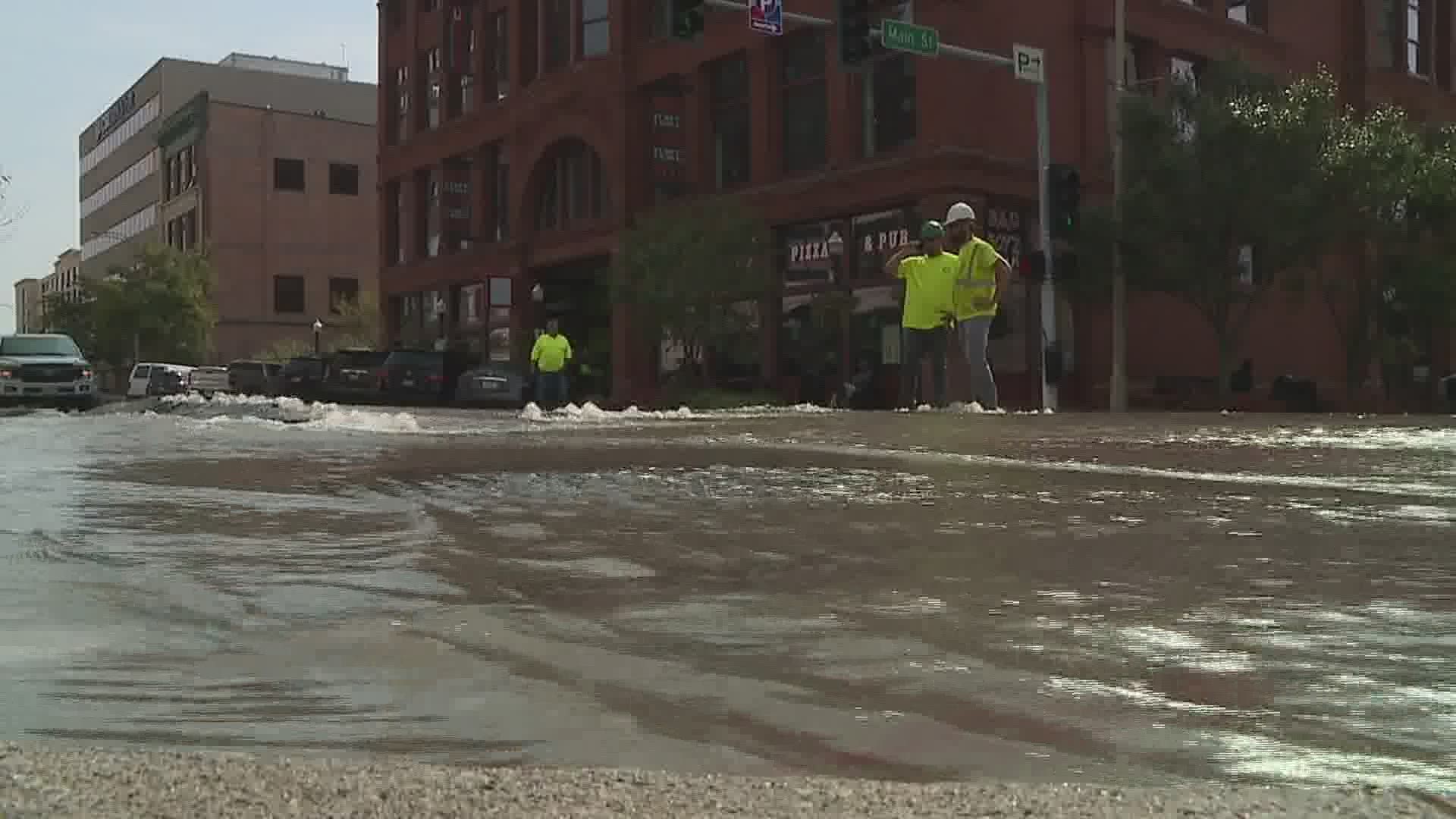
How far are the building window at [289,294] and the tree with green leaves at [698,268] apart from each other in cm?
5437

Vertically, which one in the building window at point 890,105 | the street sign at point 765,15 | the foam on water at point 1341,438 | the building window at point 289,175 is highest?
the building window at point 289,175

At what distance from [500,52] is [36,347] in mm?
19942

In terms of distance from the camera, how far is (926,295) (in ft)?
45.1

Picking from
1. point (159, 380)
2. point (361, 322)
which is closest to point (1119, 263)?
point (159, 380)

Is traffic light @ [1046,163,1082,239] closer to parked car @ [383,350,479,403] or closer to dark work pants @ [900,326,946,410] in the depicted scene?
dark work pants @ [900,326,946,410]

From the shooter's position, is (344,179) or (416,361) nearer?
(416,361)

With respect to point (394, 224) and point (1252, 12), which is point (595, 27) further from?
point (1252, 12)

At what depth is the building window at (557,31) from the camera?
136ft

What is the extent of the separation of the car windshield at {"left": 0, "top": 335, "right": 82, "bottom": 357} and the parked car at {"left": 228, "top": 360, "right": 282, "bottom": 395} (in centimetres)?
809

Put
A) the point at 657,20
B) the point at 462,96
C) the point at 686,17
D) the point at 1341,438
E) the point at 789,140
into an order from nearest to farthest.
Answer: the point at 1341,438 → the point at 686,17 → the point at 789,140 → the point at 657,20 → the point at 462,96

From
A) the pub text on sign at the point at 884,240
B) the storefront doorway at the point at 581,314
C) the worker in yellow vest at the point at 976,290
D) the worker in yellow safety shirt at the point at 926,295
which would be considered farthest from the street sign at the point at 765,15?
the storefront doorway at the point at 581,314

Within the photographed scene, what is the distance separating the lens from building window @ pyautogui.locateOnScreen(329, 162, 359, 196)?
82125mm

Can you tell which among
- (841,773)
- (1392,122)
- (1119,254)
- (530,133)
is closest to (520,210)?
(530,133)

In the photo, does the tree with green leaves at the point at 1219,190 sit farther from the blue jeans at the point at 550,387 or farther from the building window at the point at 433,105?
the building window at the point at 433,105
